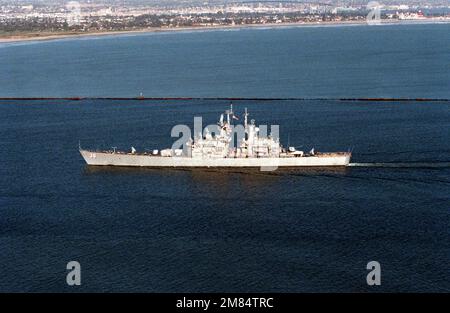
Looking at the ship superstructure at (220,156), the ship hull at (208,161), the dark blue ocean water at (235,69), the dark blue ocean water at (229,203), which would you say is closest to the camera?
the dark blue ocean water at (229,203)

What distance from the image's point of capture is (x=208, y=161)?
67312 millimetres

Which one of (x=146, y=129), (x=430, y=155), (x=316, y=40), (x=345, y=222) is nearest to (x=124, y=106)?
(x=146, y=129)

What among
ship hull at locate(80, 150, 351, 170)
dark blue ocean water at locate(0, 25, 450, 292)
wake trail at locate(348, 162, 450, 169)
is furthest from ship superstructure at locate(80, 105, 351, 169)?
wake trail at locate(348, 162, 450, 169)

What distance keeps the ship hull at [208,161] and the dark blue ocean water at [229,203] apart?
1.24 metres

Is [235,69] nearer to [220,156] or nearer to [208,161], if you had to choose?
[220,156]

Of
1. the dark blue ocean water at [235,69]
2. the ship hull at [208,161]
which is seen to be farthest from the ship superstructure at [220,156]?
the dark blue ocean water at [235,69]

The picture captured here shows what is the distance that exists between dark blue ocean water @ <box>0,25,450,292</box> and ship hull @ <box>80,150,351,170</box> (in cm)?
124

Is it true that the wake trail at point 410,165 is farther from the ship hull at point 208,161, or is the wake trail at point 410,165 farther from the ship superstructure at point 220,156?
the ship superstructure at point 220,156

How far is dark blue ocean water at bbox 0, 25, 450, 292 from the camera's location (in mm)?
43469

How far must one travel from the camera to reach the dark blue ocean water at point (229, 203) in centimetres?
4347

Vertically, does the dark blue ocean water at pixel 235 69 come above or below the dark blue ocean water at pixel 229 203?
above

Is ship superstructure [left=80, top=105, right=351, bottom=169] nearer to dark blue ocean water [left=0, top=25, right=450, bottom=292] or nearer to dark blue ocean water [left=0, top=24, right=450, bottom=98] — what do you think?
dark blue ocean water [left=0, top=25, right=450, bottom=292]

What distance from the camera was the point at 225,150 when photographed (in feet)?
222

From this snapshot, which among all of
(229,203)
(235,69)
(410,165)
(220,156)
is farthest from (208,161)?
(235,69)
